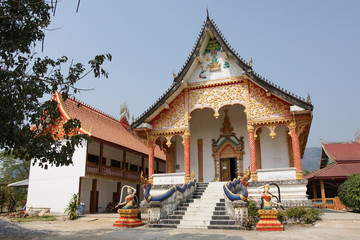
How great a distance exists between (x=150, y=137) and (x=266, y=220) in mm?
7670

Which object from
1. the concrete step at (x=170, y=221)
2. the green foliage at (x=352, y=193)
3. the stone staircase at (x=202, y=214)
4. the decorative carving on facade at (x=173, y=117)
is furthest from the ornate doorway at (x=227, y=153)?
the concrete step at (x=170, y=221)

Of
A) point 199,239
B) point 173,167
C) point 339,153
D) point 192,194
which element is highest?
point 339,153

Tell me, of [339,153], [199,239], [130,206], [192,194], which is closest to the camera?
[199,239]

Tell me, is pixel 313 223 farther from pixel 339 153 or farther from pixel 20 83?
pixel 339 153

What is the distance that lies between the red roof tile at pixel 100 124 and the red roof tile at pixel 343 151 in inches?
500

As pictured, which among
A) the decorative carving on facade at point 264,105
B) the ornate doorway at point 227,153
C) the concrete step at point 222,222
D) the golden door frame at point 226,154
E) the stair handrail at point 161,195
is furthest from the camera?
the ornate doorway at point 227,153

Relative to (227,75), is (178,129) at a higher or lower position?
lower

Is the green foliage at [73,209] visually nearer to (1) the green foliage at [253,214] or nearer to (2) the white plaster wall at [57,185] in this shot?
(2) the white plaster wall at [57,185]

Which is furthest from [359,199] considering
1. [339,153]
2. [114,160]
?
[114,160]

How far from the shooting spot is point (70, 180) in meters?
16.3

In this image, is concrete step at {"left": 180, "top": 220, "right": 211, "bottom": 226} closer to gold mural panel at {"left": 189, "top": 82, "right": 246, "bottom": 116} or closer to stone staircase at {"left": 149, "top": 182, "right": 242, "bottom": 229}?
stone staircase at {"left": 149, "top": 182, "right": 242, "bottom": 229}

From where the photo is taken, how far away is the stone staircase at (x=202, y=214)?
9.05 meters

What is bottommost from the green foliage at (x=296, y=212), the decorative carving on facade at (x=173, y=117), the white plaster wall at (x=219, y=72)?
the green foliage at (x=296, y=212)

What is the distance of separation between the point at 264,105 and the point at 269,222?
6.05 meters
